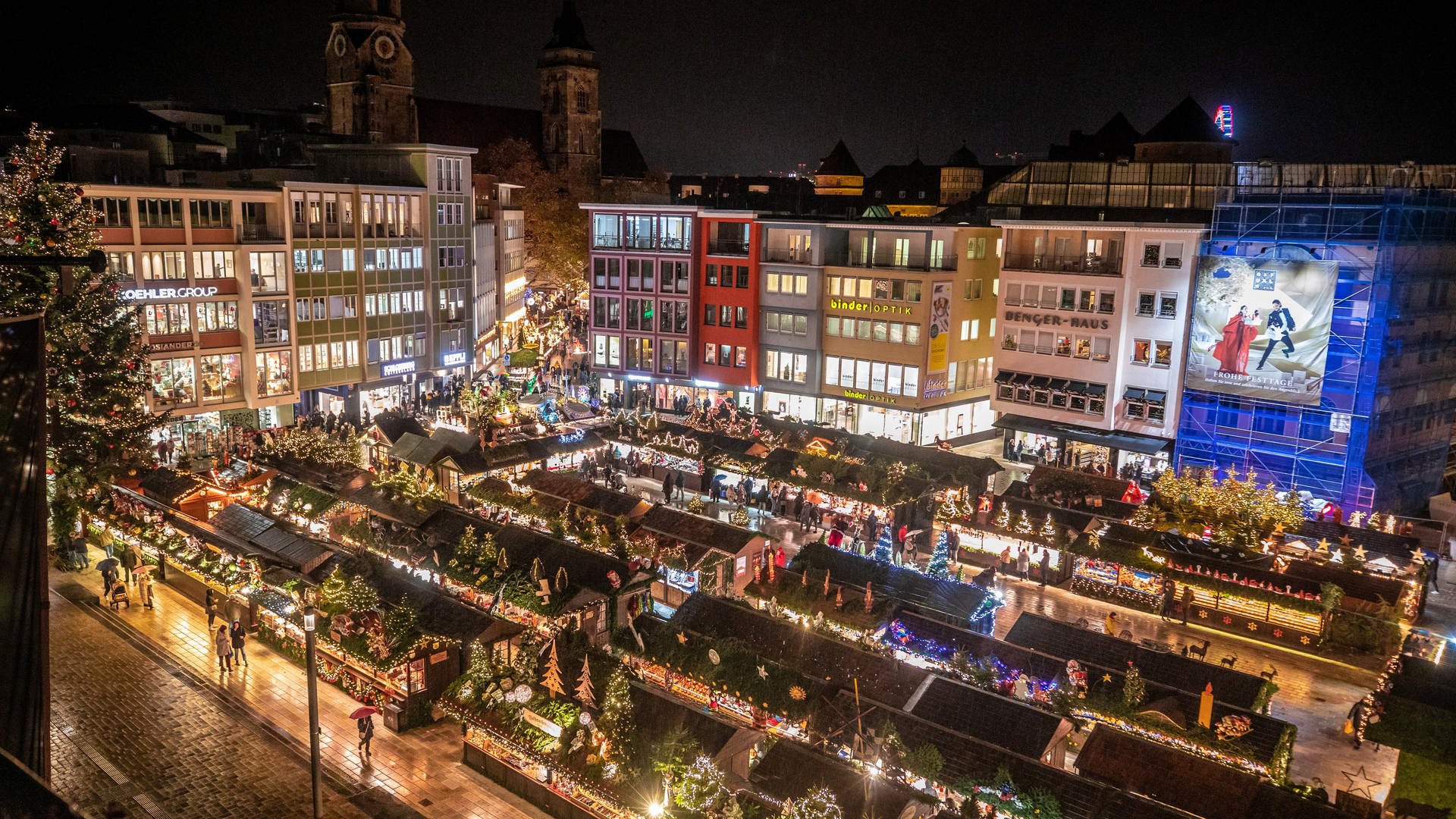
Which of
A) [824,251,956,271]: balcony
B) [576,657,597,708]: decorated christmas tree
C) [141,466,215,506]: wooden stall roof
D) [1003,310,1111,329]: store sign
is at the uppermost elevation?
[824,251,956,271]: balcony

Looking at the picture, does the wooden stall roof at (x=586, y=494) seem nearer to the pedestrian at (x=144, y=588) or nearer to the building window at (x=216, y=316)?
the pedestrian at (x=144, y=588)

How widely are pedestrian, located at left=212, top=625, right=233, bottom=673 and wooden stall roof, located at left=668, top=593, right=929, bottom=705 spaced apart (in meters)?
9.34

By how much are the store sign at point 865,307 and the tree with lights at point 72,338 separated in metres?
31.6

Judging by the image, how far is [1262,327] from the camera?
3697 centimetres

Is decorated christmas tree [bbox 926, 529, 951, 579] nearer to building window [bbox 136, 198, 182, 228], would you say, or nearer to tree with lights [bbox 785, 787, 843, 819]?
tree with lights [bbox 785, 787, 843, 819]

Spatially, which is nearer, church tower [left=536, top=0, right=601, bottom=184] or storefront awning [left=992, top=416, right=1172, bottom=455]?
storefront awning [left=992, top=416, right=1172, bottom=455]

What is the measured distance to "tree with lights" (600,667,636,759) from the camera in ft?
52.2

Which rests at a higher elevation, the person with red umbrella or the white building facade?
the white building facade

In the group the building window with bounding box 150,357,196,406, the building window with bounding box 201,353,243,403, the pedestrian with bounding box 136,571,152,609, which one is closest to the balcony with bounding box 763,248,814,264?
the building window with bounding box 201,353,243,403

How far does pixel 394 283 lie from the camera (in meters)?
49.6

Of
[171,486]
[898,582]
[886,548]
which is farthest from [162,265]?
[898,582]

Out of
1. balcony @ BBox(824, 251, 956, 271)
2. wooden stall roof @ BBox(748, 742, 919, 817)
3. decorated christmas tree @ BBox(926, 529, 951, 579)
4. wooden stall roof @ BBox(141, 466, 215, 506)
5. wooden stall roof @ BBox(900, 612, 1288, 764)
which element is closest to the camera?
wooden stall roof @ BBox(748, 742, 919, 817)

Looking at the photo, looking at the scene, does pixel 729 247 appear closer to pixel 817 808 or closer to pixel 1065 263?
pixel 1065 263

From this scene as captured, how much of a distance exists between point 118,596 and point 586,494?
12.9m
